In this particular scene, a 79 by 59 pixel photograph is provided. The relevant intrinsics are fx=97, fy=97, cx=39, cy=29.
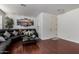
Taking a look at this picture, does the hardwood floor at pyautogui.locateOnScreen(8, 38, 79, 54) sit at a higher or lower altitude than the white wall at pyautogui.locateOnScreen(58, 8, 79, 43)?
lower

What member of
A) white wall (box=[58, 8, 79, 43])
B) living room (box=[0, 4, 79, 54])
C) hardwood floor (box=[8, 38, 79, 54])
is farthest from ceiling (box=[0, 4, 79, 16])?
hardwood floor (box=[8, 38, 79, 54])

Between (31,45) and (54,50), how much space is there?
45 cm

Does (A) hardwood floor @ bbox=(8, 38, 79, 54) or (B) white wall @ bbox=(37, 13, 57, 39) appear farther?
(B) white wall @ bbox=(37, 13, 57, 39)

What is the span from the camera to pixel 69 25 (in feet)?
6.05

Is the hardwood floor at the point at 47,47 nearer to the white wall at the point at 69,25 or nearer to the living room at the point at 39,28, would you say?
the living room at the point at 39,28

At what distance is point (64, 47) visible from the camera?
71.3 inches

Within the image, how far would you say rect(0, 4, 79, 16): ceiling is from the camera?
1.71 meters

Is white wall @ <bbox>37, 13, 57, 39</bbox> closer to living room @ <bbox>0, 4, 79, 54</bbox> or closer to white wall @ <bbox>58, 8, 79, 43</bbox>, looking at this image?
living room @ <bbox>0, 4, 79, 54</bbox>

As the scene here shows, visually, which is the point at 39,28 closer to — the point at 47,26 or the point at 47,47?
the point at 47,26

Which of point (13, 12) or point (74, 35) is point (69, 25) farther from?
point (13, 12)

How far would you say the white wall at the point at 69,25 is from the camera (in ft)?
5.78

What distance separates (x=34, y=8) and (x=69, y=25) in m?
0.73
